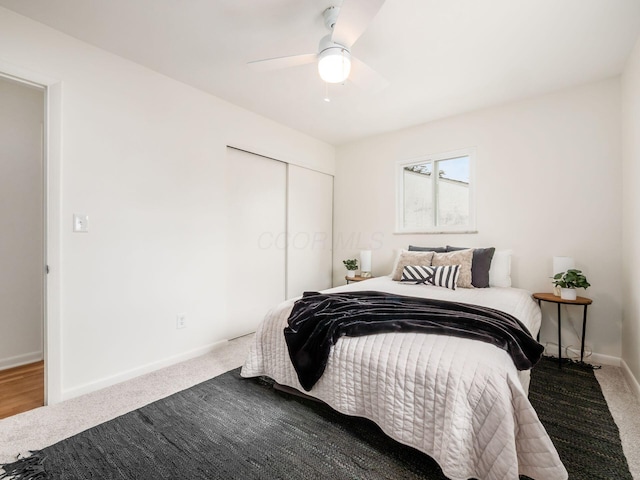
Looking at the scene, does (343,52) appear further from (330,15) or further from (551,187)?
(551,187)

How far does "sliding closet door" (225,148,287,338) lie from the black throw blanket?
1.42 metres

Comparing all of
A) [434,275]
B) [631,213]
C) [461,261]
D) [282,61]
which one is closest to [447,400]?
[434,275]

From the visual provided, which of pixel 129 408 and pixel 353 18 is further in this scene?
pixel 129 408

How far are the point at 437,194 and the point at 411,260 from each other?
0.99 meters

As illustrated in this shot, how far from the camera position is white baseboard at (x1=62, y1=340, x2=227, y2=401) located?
2.06m

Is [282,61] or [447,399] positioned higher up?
[282,61]

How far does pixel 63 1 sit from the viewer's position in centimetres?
176

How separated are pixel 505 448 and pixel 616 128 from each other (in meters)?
2.85

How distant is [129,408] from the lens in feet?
6.26

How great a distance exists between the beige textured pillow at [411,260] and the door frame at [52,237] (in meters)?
2.78

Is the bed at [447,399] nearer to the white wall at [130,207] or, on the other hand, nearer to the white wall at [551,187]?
the white wall at [130,207]

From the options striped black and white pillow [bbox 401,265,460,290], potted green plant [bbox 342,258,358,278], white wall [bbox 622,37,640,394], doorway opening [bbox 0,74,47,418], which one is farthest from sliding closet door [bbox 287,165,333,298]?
white wall [bbox 622,37,640,394]

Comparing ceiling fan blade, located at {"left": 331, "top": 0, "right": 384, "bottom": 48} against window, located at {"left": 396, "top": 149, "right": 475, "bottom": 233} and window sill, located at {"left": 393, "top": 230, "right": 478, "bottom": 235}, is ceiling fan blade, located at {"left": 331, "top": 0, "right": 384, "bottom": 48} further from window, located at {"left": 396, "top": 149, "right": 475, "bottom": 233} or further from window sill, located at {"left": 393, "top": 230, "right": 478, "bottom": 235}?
window sill, located at {"left": 393, "top": 230, "right": 478, "bottom": 235}

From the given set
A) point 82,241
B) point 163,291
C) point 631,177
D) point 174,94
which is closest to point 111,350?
point 163,291
